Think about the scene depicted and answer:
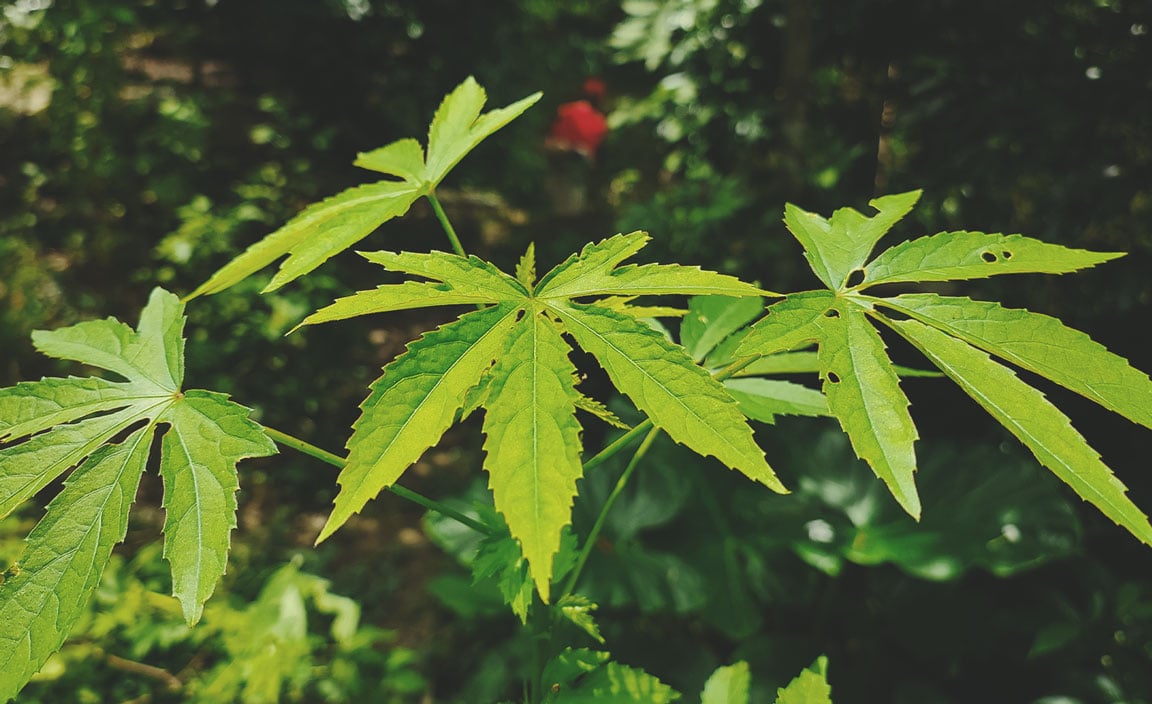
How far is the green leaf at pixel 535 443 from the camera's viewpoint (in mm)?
505

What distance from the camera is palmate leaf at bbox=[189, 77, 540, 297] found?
0.75 meters

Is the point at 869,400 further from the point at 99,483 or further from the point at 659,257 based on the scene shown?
the point at 659,257

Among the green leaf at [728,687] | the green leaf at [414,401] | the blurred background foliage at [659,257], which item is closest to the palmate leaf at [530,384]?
the green leaf at [414,401]

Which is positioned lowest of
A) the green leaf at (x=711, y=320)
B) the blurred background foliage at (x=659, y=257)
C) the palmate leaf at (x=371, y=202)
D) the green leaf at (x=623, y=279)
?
the blurred background foliage at (x=659, y=257)

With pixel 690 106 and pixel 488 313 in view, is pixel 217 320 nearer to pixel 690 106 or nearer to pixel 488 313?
pixel 690 106

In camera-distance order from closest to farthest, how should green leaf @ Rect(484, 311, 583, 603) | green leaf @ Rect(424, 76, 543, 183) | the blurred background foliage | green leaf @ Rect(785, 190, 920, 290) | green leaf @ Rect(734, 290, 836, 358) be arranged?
green leaf @ Rect(484, 311, 583, 603), green leaf @ Rect(734, 290, 836, 358), green leaf @ Rect(785, 190, 920, 290), green leaf @ Rect(424, 76, 543, 183), the blurred background foliage

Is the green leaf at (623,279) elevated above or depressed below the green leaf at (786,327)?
above

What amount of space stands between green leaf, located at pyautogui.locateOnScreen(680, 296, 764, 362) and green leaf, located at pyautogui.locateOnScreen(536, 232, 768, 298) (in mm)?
278

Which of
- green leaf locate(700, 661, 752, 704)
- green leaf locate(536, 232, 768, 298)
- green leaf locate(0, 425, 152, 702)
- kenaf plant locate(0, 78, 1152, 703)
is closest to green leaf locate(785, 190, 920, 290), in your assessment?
kenaf plant locate(0, 78, 1152, 703)

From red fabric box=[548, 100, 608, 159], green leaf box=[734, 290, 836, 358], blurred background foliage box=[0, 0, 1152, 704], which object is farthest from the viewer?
red fabric box=[548, 100, 608, 159]

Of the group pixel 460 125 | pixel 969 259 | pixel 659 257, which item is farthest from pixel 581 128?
pixel 969 259

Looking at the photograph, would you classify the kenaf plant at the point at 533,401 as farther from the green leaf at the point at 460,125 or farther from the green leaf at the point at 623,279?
the green leaf at the point at 460,125

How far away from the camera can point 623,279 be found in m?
0.65

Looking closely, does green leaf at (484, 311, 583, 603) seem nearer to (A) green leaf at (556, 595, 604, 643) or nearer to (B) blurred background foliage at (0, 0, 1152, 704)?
(A) green leaf at (556, 595, 604, 643)
